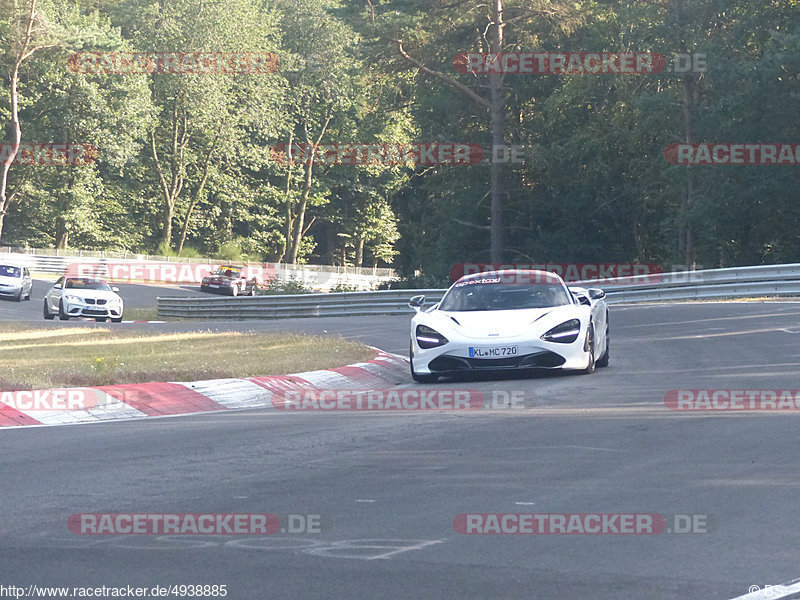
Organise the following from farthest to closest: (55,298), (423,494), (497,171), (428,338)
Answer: (497,171) → (55,298) → (428,338) → (423,494)

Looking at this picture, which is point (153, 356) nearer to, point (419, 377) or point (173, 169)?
point (419, 377)

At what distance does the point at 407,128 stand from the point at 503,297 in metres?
63.8

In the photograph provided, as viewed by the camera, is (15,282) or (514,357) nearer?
(514,357)

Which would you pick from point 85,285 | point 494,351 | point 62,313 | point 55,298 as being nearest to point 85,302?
point 62,313

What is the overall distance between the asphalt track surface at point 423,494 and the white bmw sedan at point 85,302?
22083 millimetres

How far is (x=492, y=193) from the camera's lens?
45188 mm

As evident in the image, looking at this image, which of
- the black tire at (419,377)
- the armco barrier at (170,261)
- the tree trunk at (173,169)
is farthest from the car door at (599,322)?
the tree trunk at (173,169)

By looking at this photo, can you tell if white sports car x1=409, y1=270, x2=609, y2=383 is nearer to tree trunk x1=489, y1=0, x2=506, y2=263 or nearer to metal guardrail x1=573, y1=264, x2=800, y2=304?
metal guardrail x1=573, y1=264, x2=800, y2=304

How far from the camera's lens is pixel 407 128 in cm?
7700

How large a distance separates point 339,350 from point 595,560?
11767 mm

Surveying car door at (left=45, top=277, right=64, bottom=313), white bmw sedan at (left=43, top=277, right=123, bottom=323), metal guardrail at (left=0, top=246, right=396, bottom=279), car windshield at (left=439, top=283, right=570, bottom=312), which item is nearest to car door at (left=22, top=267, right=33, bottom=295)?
car door at (left=45, top=277, right=64, bottom=313)

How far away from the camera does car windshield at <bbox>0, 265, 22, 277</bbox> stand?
45.1 metres

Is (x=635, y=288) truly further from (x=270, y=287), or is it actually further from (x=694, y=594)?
(x=694, y=594)

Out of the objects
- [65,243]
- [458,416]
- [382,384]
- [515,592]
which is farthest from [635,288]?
[65,243]
